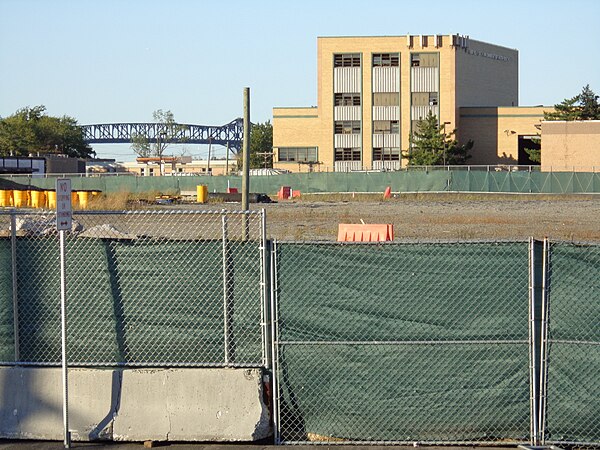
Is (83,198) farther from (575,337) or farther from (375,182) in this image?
(575,337)

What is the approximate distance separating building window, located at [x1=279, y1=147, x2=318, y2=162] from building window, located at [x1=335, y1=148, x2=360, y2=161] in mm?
2232

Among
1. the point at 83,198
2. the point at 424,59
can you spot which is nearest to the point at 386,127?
the point at 424,59

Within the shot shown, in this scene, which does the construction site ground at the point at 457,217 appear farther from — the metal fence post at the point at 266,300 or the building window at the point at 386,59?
the building window at the point at 386,59

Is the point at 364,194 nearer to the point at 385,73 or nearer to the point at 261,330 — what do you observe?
the point at 385,73

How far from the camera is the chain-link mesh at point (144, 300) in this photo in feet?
34.8

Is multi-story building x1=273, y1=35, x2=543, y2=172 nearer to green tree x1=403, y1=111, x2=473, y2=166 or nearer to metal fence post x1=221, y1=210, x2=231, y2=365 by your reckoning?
green tree x1=403, y1=111, x2=473, y2=166

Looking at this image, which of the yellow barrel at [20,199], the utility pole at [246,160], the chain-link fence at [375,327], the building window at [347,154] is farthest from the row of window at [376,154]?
the chain-link fence at [375,327]

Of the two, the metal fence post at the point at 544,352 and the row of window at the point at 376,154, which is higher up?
the row of window at the point at 376,154

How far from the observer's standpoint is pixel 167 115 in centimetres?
14675

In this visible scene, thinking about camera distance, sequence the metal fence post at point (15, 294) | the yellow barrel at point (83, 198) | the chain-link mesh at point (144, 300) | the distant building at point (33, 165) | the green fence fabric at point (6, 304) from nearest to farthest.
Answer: the chain-link mesh at point (144, 300), the metal fence post at point (15, 294), the green fence fabric at point (6, 304), the yellow barrel at point (83, 198), the distant building at point (33, 165)

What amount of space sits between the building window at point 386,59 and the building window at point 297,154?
9752mm

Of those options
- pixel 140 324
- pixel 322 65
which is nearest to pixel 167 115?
pixel 322 65

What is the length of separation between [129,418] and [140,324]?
1.02 meters

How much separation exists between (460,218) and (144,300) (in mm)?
33266
